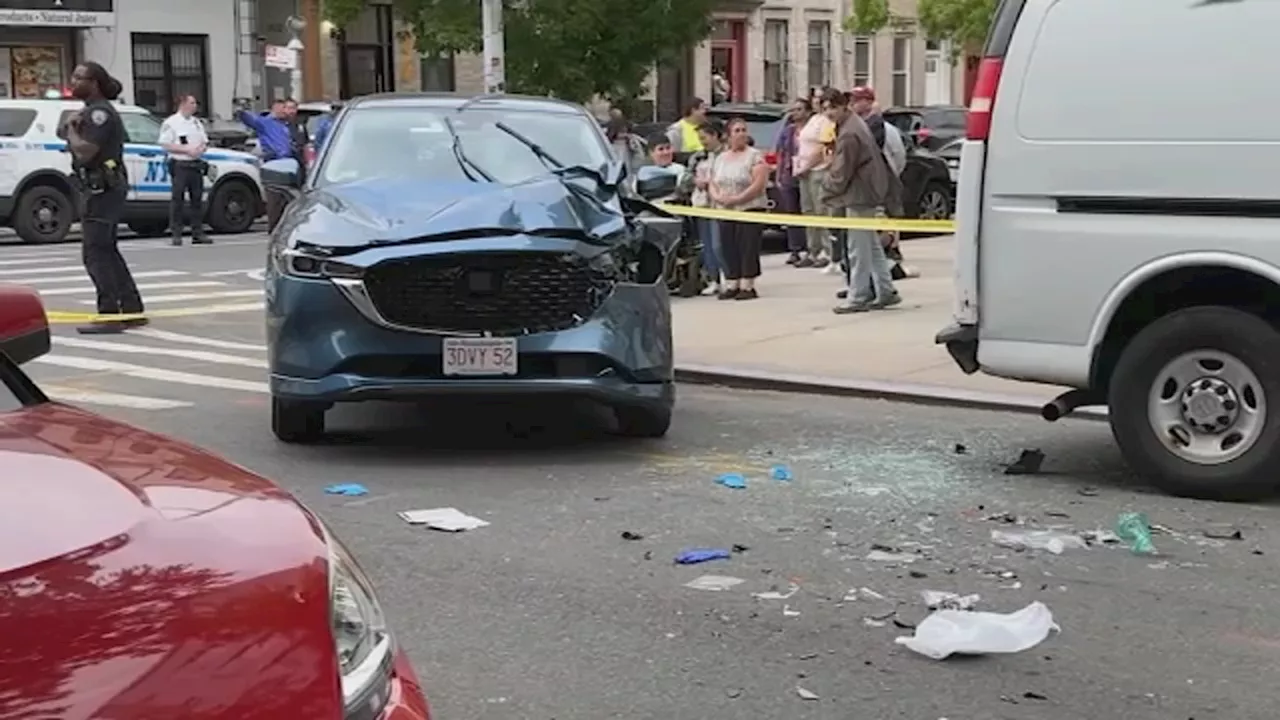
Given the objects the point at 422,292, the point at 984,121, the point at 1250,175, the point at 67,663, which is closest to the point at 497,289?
the point at 422,292

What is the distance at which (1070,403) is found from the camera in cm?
805

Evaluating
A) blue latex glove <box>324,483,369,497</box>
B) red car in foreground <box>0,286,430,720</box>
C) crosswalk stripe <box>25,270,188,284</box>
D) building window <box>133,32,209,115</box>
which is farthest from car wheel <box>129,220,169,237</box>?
red car in foreground <box>0,286,430,720</box>

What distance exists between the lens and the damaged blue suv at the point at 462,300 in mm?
7824

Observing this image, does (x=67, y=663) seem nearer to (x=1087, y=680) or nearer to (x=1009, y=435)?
(x=1087, y=680)

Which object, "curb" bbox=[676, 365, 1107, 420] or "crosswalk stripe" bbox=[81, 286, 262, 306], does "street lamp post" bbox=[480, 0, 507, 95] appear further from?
"curb" bbox=[676, 365, 1107, 420]

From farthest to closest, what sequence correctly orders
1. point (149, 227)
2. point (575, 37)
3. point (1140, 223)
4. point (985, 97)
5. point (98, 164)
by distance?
point (575, 37) → point (149, 227) → point (98, 164) → point (985, 97) → point (1140, 223)

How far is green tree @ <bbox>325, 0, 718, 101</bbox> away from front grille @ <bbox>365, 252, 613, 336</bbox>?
1768 cm

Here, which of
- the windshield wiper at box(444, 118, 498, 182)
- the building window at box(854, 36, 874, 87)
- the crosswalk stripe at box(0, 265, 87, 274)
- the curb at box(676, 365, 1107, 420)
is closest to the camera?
the windshield wiper at box(444, 118, 498, 182)

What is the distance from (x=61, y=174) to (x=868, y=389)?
1499 centimetres

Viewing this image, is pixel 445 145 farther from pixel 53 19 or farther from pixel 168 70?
pixel 168 70

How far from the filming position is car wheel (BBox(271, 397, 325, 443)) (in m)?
8.29

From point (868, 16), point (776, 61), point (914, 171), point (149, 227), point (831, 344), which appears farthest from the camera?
point (776, 61)

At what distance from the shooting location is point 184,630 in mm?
2525

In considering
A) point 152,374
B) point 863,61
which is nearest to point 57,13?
point 863,61
